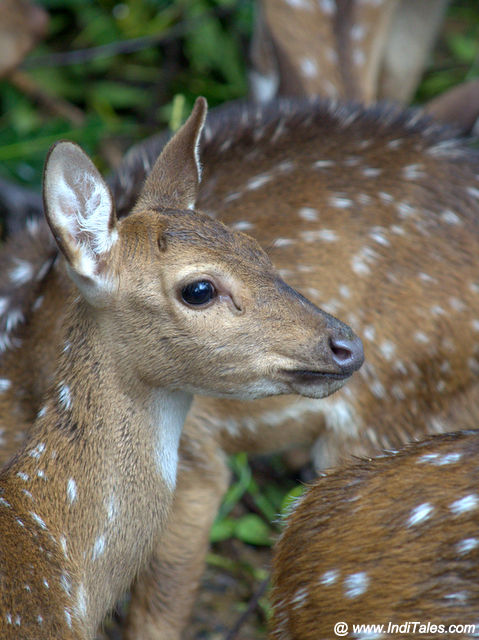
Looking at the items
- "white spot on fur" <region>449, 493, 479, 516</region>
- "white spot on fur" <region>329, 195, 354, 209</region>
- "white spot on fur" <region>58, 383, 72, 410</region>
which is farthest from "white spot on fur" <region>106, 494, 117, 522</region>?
"white spot on fur" <region>329, 195, 354, 209</region>

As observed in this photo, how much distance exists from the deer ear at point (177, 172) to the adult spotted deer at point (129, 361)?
0.22 m

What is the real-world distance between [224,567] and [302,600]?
5.34ft

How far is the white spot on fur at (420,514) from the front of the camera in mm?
2348

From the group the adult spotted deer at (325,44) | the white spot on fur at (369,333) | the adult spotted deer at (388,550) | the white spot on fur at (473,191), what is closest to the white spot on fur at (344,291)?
the white spot on fur at (369,333)

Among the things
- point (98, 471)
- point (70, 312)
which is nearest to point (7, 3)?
point (70, 312)

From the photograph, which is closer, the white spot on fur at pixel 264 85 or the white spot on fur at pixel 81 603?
the white spot on fur at pixel 81 603

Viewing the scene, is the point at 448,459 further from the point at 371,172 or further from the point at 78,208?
the point at 371,172

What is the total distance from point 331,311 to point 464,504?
4.17 ft

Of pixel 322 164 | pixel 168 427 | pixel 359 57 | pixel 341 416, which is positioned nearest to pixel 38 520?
pixel 168 427

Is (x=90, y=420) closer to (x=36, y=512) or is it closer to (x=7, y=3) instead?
(x=36, y=512)

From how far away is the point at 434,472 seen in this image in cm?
246

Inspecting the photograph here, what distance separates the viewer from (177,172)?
3002 millimetres

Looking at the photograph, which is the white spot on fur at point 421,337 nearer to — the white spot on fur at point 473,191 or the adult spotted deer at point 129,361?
the white spot on fur at point 473,191

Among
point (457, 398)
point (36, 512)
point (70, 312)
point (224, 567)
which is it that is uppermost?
point (70, 312)
